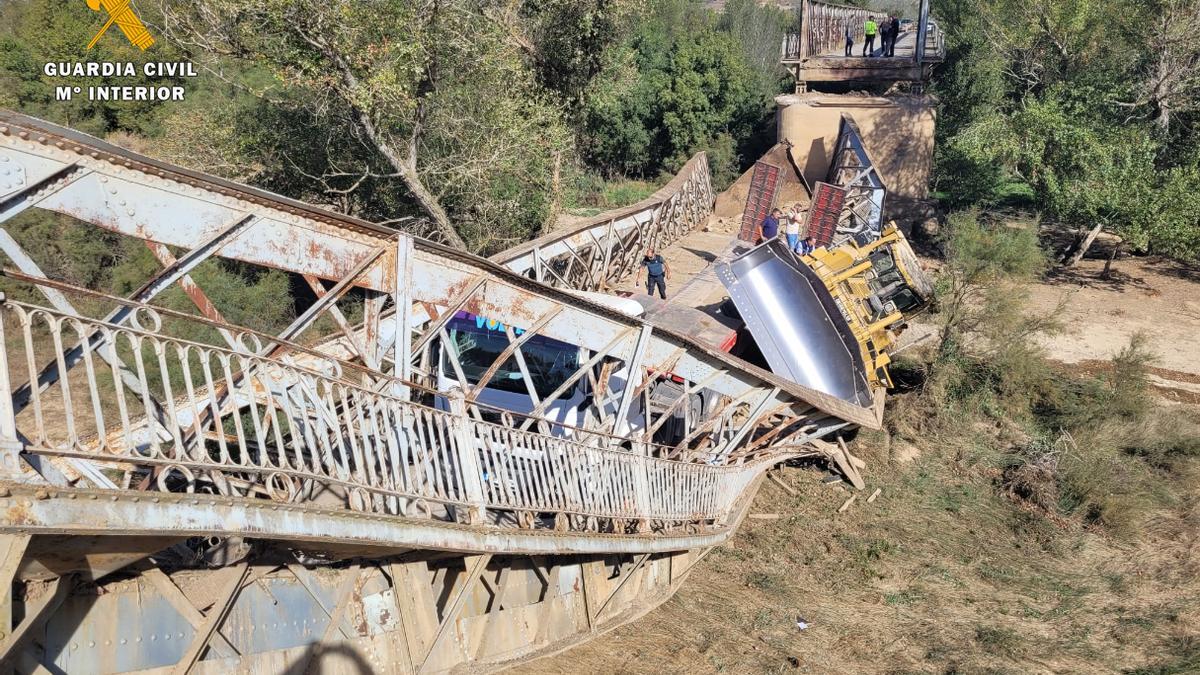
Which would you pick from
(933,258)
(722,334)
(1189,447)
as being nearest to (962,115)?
(933,258)

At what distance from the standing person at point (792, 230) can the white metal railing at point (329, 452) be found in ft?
25.4

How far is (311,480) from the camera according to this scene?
5477mm

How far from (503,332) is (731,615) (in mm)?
3804

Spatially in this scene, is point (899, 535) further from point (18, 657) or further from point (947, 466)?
point (18, 657)

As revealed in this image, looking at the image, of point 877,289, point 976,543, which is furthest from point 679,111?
point 976,543

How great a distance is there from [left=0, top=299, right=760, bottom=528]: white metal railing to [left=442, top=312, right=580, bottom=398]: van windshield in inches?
62.9

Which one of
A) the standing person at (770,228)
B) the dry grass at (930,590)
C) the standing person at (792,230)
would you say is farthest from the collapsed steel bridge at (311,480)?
the standing person at (770,228)

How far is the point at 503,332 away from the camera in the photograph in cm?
884

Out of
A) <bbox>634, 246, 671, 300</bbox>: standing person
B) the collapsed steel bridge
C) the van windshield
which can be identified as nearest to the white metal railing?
the collapsed steel bridge

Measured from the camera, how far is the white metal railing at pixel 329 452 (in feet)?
12.0

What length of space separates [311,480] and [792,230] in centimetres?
1285

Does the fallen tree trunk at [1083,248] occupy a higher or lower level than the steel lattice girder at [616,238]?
lower

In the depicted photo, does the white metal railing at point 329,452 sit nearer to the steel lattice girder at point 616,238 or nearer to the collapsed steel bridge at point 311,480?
the collapsed steel bridge at point 311,480

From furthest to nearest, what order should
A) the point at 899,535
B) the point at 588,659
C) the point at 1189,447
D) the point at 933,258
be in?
the point at 933,258 → the point at 1189,447 → the point at 899,535 → the point at 588,659
